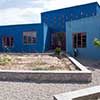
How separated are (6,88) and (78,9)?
20.5 meters

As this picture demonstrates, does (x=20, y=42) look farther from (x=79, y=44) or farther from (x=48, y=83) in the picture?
(x=48, y=83)

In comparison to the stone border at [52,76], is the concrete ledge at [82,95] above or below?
above

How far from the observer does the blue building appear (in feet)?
59.5

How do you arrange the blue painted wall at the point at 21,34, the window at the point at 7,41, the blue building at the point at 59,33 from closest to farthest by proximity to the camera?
the blue building at the point at 59,33 < the blue painted wall at the point at 21,34 < the window at the point at 7,41

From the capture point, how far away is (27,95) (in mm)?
6551

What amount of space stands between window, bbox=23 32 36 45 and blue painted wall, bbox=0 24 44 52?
361 mm

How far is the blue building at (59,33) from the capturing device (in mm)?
18125

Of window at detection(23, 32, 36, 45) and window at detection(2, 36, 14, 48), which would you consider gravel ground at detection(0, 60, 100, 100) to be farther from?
window at detection(2, 36, 14, 48)

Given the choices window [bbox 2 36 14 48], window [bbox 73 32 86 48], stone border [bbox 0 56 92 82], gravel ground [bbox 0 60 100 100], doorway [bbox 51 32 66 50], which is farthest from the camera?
doorway [bbox 51 32 66 50]

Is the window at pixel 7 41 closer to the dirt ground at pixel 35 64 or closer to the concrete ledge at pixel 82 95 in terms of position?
the dirt ground at pixel 35 64

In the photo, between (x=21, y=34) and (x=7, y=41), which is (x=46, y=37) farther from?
(x=7, y=41)

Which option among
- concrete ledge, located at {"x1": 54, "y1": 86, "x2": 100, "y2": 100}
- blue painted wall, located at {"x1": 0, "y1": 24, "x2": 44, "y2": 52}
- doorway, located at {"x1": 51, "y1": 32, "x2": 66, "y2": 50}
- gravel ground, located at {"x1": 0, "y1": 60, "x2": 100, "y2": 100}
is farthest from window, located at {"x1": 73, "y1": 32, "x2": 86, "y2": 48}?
concrete ledge, located at {"x1": 54, "y1": 86, "x2": 100, "y2": 100}

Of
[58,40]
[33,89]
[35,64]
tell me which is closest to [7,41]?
[58,40]

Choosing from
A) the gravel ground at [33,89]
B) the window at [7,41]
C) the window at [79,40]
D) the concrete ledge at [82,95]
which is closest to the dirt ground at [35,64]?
the gravel ground at [33,89]
